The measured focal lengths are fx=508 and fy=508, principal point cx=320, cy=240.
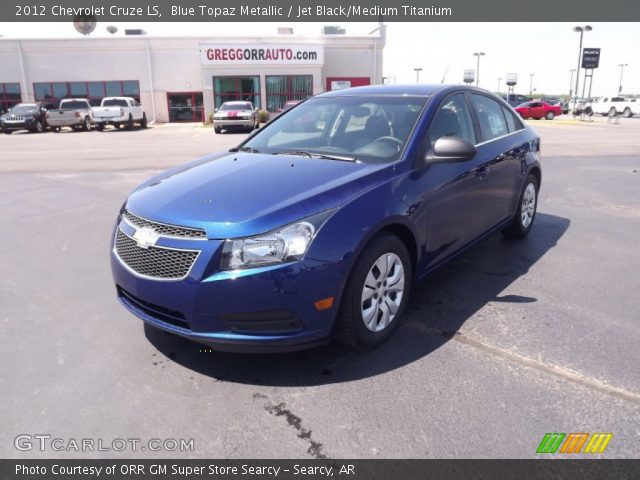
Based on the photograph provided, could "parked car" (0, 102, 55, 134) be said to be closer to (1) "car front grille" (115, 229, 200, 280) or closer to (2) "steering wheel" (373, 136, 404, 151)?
(1) "car front grille" (115, 229, 200, 280)

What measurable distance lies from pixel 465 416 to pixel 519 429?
270mm

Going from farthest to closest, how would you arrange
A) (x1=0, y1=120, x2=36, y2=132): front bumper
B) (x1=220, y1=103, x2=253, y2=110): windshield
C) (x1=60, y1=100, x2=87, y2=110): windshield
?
1. (x1=60, y1=100, x2=87, y2=110): windshield
2. (x1=0, y1=120, x2=36, y2=132): front bumper
3. (x1=220, y1=103, x2=253, y2=110): windshield

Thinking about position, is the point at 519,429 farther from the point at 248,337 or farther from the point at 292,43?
the point at 292,43

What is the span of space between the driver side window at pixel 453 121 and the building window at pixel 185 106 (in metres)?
35.3

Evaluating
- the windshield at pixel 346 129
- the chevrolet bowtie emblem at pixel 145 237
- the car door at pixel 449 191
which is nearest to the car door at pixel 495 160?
the car door at pixel 449 191

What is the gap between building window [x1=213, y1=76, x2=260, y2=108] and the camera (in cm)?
3589

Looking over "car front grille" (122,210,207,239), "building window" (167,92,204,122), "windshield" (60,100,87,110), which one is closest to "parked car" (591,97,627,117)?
"building window" (167,92,204,122)

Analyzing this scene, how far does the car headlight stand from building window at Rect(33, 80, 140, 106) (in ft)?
123

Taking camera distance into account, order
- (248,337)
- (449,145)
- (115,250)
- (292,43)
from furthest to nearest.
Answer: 1. (292,43)
2. (449,145)
3. (115,250)
4. (248,337)

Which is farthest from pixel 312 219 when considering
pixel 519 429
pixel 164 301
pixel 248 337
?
pixel 519 429

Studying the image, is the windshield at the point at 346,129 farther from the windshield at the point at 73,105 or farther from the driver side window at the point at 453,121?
the windshield at the point at 73,105

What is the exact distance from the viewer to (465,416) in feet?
8.89

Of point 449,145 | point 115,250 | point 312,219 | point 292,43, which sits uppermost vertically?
point 292,43

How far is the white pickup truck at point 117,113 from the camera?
2800cm
